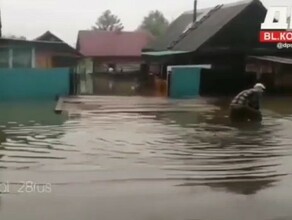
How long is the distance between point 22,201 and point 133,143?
4.58 m

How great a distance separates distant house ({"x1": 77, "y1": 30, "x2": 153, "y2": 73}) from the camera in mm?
40562

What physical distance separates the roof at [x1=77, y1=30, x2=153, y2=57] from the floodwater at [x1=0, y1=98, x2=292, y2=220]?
2713 centimetres

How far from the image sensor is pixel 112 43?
42.2m

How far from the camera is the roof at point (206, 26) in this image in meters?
26.1

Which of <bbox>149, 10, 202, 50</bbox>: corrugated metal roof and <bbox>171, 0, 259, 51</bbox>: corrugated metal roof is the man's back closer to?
<bbox>171, 0, 259, 51</bbox>: corrugated metal roof

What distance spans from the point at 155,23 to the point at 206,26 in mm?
32228

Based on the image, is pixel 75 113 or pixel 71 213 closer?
pixel 71 213

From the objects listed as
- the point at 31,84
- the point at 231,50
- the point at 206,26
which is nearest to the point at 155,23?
the point at 206,26

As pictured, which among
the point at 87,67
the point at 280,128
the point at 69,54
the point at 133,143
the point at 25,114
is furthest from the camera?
the point at 87,67

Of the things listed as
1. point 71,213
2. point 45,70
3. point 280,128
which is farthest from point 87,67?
point 71,213

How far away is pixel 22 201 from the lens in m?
5.87

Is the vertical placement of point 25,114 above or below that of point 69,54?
below

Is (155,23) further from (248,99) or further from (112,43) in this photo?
(248,99)

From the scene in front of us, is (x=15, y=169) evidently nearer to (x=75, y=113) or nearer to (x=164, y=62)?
(x=75, y=113)
